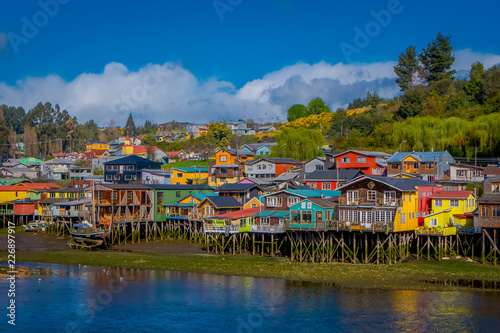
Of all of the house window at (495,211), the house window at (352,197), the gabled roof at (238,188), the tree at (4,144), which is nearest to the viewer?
the house window at (495,211)

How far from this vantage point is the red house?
273 ft

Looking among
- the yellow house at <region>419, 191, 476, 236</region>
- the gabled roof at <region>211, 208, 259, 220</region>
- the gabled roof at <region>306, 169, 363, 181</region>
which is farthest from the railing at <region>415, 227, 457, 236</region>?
the gabled roof at <region>306, 169, 363, 181</region>

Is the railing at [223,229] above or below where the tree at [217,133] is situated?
below

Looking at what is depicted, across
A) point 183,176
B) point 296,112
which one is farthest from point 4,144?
point 296,112

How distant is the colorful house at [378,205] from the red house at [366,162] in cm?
2947

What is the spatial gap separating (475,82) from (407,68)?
30.2 meters

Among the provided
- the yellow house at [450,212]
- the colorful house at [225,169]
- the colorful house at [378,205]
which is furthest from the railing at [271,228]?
the colorful house at [225,169]

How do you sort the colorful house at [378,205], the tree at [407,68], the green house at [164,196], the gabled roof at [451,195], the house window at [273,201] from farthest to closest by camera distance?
the tree at [407,68] < the green house at [164,196] < the house window at [273,201] < the gabled roof at [451,195] < the colorful house at [378,205]

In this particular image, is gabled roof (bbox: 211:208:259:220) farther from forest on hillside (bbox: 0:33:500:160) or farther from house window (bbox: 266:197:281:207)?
forest on hillside (bbox: 0:33:500:160)

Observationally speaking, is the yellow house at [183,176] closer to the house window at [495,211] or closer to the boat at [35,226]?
the boat at [35,226]

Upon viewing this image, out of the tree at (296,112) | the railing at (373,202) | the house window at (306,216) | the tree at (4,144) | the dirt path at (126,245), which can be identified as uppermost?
the tree at (296,112)

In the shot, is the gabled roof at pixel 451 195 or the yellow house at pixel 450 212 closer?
the yellow house at pixel 450 212

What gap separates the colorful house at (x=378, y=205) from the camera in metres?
50.1

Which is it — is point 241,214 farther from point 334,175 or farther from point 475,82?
point 475,82
